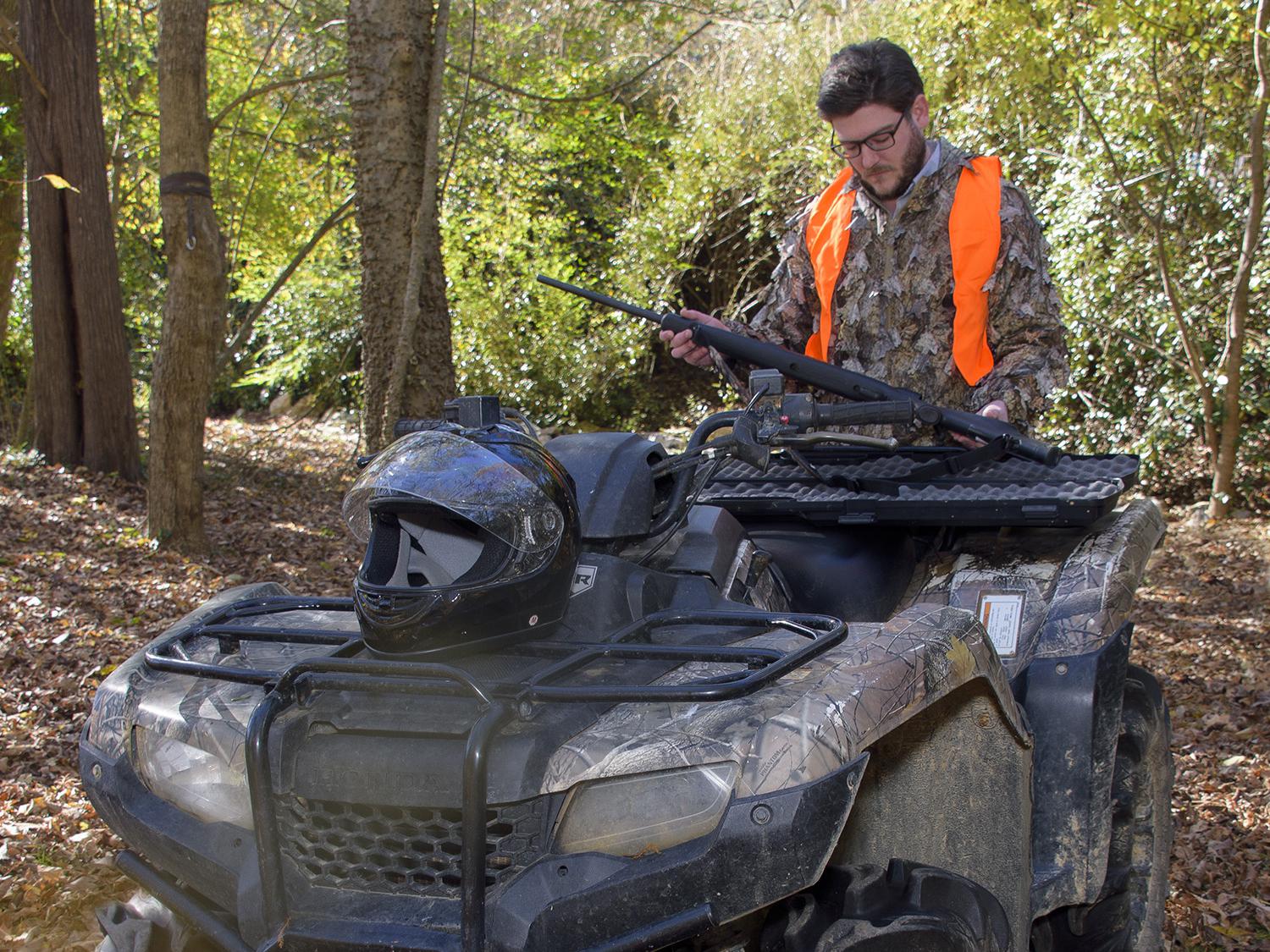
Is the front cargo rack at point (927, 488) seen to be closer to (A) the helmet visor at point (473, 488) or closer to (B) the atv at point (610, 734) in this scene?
(B) the atv at point (610, 734)

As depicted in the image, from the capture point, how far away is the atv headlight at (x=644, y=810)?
1.99 meters

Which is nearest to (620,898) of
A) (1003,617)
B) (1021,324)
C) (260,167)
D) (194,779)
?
(194,779)

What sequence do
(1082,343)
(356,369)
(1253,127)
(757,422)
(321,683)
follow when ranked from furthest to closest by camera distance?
1. (356,369)
2. (1082,343)
3. (1253,127)
4. (757,422)
5. (321,683)

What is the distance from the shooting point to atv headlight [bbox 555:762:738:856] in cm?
199

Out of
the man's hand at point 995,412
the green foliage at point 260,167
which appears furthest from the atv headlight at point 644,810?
the green foliage at point 260,167

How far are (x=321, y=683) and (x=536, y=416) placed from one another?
1285 cm

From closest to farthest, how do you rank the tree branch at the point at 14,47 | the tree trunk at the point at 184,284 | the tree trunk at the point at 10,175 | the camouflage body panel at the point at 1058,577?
the camouflage body panel at the point at 1058,577, the tree trunk at the point at 184,284, the tree branch at the point at 14,47, the tree trunk at the point at 10,175

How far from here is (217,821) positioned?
7.67ft

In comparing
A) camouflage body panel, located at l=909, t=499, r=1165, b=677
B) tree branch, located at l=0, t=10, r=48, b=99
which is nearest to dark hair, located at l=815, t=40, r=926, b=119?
camouflage body panel, located at l=909, t=499, r=1165, b=677

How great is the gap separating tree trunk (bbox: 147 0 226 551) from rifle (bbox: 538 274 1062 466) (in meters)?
4.33

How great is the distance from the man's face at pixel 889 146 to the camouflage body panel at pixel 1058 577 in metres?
1.34

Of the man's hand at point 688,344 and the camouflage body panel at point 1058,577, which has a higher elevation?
the man's hand at point 688,344

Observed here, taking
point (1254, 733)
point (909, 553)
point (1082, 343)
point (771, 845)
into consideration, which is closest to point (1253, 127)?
point (1082, 343)

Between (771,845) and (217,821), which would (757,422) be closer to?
(771,845)
